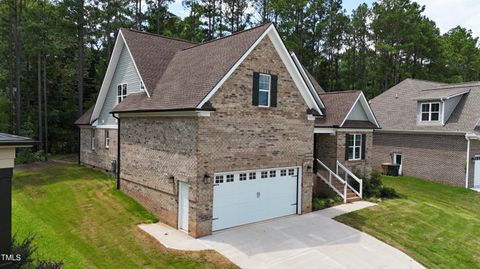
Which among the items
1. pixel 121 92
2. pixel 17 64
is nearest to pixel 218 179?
pixel 121 92

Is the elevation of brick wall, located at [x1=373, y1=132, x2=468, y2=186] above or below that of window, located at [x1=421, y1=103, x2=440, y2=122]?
below

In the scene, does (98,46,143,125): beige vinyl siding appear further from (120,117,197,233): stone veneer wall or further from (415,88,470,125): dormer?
(415,88,470,125): dormer

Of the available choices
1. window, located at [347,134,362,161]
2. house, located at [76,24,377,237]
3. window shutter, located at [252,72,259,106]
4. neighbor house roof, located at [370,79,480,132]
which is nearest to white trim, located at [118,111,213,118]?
house, located at [76,24,377,237]

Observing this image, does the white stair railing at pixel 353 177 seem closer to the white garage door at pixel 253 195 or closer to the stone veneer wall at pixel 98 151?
the white garage door at pixel 253 195

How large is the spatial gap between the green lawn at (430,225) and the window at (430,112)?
19.8 ft

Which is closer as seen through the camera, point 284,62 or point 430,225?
point 284,62

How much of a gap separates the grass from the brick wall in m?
19.5

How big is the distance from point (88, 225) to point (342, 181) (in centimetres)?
1204

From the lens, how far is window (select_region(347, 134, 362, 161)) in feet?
62.7

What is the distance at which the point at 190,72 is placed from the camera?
14289 mm

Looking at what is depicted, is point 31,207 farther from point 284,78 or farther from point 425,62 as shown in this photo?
point 425,62

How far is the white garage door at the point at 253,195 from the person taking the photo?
12.5m

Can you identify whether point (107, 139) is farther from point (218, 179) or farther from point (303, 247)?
point (303, 247)

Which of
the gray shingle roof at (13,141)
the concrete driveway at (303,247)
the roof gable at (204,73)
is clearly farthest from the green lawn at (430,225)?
the gray shingle roof at (13,141)
